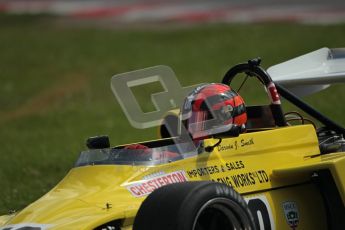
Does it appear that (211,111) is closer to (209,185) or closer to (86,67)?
(209,185)

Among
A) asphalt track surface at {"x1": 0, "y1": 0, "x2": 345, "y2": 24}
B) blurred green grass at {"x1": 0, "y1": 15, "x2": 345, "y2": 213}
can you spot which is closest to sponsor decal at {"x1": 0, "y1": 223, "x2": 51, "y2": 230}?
blurred green grass at {"x1": 0, "y1": 15, "x2": 345, "y2": 213}

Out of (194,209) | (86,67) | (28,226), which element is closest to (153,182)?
(194,209)

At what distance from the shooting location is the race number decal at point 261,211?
21.8 feet

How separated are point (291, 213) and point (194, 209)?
1313mm

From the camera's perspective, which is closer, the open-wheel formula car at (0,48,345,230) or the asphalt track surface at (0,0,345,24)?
the open-wheel formula car at (0,48,345,230)

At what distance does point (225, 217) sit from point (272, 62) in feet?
41.3

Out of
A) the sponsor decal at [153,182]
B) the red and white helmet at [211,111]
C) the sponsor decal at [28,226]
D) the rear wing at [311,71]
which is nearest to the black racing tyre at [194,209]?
the sponsor decal at [153,182]

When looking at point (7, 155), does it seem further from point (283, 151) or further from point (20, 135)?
point (283, 151)

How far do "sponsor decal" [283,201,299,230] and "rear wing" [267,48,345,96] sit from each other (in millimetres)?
1790

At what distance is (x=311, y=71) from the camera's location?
8961 mm

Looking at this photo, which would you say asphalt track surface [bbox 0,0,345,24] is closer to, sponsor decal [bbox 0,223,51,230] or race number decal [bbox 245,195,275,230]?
race number decal [bbox 245,195,275,230]

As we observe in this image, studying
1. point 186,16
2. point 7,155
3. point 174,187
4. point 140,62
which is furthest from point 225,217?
point 186,16

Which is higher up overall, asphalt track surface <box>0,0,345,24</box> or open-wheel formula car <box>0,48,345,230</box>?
asphalt track surface <box>0,0,345,24</box>

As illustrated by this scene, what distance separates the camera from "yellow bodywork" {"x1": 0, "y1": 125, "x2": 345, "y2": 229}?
6367 mm
